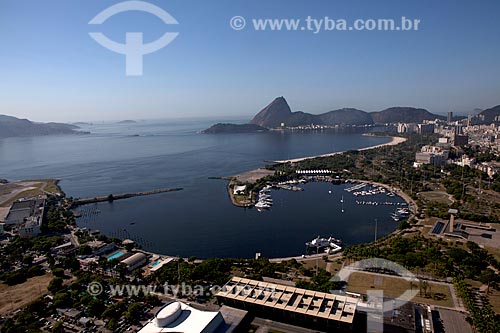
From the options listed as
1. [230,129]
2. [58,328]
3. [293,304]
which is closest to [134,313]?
[58,328]

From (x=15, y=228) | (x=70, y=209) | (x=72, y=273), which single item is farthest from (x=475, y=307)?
(x=70, y=209)

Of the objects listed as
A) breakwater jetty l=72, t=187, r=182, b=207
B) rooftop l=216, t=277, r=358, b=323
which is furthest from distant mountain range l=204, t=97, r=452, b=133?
rooftop l=216, t=277, r=358, b=323

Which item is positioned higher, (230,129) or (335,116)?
(335,116)

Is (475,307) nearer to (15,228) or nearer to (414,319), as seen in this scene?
(414,319)

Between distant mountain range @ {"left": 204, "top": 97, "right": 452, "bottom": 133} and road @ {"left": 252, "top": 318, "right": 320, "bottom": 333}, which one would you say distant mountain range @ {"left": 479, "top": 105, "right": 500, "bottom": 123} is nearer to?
distant mountain range @ {"left": 204, "top": 97, "right": 452, "bottom": 133}

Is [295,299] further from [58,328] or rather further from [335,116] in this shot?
[335,116]

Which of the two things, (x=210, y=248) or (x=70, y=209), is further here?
(x=70, y=209)
